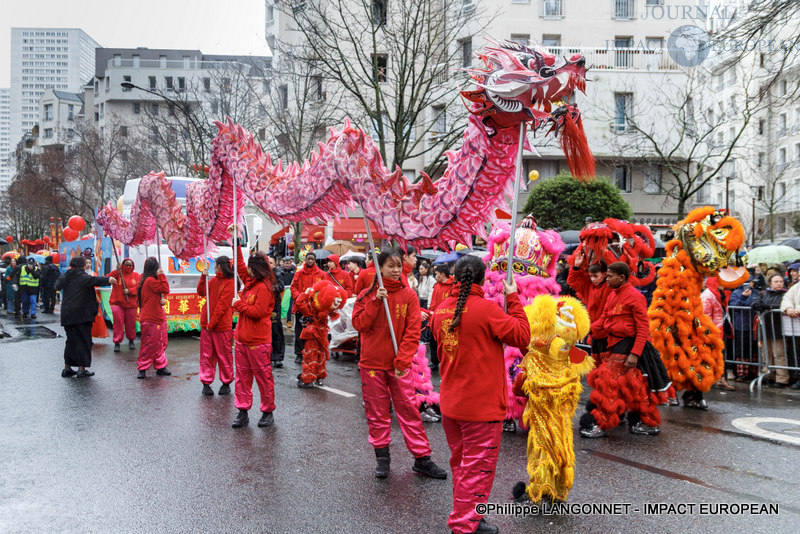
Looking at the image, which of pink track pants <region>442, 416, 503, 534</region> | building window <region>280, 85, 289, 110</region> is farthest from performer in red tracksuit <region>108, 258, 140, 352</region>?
building window <region>280, 85, 289, 110</region>

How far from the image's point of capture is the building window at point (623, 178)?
101 feet

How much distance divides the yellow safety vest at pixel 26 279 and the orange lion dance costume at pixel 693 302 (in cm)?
1894

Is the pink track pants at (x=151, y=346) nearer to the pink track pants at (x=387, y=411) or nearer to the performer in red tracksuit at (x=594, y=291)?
the pink track pants at (x=387, y=411)

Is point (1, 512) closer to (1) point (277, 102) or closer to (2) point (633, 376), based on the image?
(2) point (633, 376)

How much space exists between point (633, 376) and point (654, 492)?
1.63 meters

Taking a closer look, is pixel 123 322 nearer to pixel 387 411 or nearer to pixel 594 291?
pixel 387 411

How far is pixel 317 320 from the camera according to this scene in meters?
9.08

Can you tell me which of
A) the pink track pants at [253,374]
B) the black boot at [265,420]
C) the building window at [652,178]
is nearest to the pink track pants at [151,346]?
the pink track pants at [253,374]

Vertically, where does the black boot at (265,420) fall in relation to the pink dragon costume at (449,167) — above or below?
below

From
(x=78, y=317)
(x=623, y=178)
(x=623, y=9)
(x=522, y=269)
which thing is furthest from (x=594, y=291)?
(x=623, y=9)

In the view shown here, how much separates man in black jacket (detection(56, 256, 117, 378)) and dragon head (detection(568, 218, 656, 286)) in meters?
7.09

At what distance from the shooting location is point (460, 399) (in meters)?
4.01

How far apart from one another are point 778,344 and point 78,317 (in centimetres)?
1007

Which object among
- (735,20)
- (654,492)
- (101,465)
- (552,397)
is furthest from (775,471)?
(735,20)
